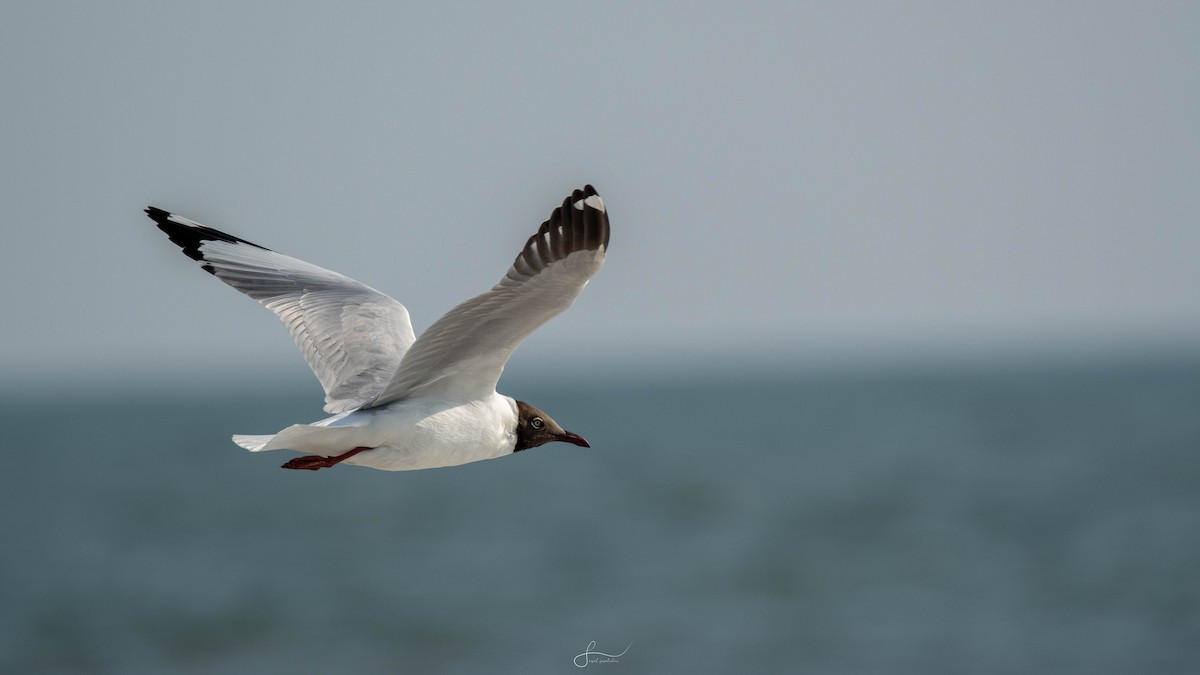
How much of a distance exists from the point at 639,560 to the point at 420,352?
2271 cm

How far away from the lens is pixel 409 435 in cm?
796

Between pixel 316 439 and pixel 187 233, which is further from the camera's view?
pixel 187 233

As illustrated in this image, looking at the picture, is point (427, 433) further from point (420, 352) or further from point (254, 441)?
point (254, 441)

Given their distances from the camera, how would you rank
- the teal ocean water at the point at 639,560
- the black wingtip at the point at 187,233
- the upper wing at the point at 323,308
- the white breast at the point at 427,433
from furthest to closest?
the teal ocean water at the point at 639,560 < the black wingtip at the point at 187,233 < the upper wing at the point at 323,308 < the white breast at the point at 427,433

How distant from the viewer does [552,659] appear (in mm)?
22453

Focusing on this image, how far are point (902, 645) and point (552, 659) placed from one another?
524cm

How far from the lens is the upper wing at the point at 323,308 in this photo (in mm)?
8961

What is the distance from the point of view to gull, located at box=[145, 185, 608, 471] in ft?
24.0

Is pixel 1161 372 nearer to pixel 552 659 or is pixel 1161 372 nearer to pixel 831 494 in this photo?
pixel 831 494

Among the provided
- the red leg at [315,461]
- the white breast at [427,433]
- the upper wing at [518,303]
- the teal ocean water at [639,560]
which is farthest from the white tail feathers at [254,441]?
the teal ocean water at [639,560]
